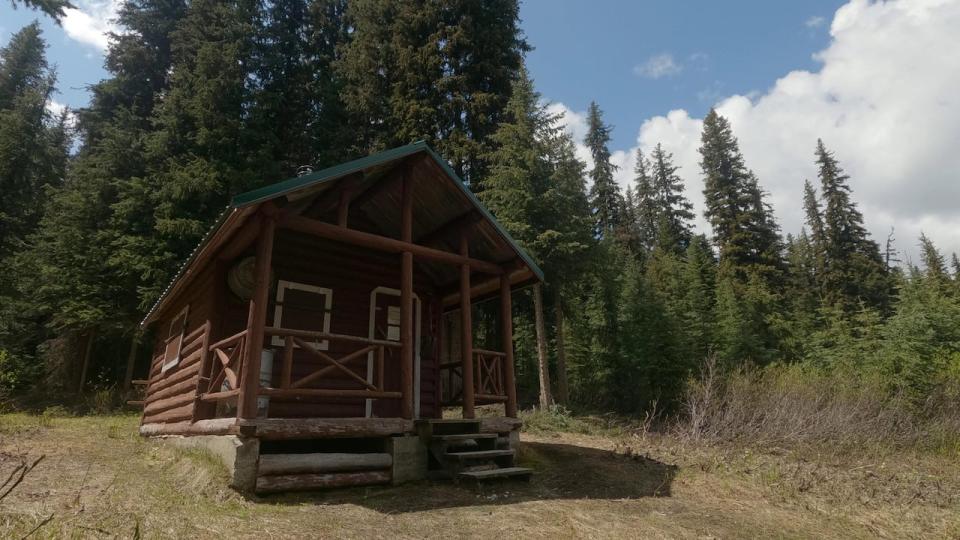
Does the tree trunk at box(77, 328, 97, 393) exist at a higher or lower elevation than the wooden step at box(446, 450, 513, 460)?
higher

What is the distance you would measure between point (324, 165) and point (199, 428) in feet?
59.6

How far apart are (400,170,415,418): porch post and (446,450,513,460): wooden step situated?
920mm

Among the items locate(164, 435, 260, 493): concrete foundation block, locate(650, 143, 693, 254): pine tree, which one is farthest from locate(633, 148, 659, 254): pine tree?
locate(164, 435, 260, 493): concrete foundation block

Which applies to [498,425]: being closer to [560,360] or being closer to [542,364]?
[542,364]

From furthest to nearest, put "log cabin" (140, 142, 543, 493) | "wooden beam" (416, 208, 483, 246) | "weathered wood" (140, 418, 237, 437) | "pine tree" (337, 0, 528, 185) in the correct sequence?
"pine tree" (337, 0, 528, 185), "wooden beam" (416, 208, 483, 246), "log cabin" (140, 142, 543, 493), "weathered wood" (140, 418, 237, 437)

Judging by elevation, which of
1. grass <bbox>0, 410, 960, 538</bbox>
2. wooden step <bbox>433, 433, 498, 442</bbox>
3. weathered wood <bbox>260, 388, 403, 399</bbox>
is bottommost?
grass <bbox>0, 410, 960, 538</bbox>

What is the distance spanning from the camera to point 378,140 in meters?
25.5

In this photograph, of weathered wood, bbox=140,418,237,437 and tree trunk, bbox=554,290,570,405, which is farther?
tree trunk, bbox=554,290,570,405

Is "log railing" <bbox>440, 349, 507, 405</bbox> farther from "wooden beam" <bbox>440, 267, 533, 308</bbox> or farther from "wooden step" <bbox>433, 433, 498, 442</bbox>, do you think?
"wooden beam" <bbox>440, 267, 533, 308</bbox>

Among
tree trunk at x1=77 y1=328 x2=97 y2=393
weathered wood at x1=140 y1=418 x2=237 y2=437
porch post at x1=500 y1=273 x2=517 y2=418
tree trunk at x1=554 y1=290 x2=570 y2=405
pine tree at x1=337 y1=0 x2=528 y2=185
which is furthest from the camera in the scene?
pine tree at x1=337 y1=0 x2=528 y2=185

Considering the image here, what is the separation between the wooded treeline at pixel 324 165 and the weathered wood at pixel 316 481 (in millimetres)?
11899

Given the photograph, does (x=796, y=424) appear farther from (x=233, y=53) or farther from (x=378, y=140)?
(x=233, y=53)

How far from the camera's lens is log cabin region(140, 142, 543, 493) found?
7383 mm

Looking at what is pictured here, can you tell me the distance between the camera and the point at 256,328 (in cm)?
718
